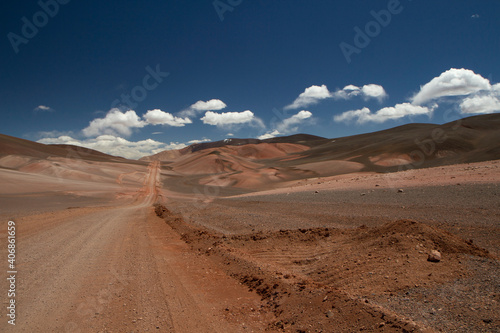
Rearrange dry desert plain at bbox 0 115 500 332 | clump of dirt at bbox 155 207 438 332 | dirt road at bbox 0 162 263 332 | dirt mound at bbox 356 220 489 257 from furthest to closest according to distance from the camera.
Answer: dirt mound at bbox 356 220 489 257
dirt road at bbox 0 162 263 332
dry desert plain at bbox 0 115 500 332
clump of dirt at bbox 155 207 438 332

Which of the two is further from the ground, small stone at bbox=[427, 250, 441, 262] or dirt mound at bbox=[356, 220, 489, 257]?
dirt mound at bbox=[356, 220, 489, 257]

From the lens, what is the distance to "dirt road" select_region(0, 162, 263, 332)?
4.40 metres

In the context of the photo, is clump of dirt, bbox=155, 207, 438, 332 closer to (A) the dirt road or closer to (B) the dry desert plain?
(B) the dry desert plain

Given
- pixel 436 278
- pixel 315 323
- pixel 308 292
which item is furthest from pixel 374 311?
pixel 436 278

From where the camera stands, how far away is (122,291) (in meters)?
5.49

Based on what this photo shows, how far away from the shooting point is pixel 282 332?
4.25 meters

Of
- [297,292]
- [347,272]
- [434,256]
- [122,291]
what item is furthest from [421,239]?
[122,291]

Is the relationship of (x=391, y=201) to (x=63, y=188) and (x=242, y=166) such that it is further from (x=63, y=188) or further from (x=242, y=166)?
(x=242, y=166)

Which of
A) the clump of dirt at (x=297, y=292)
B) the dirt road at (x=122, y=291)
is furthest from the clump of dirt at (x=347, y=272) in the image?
the dirt road at (x=122, y=291)

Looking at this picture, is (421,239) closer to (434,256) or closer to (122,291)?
(434,256)

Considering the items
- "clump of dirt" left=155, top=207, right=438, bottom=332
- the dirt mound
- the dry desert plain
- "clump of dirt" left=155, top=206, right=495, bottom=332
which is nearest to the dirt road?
the dry desert plain

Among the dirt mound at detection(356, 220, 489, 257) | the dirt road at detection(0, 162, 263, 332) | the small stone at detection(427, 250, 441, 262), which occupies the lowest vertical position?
the dirt road at detection(0, 162, 263, 332)

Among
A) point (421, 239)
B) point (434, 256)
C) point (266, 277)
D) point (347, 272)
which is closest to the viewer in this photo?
point (434, 256)

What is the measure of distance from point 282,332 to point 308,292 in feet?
3.34
